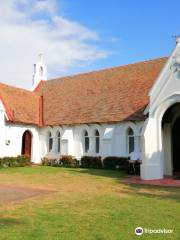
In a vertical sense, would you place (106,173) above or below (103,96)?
below

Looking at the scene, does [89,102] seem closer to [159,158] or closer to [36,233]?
[159,158]

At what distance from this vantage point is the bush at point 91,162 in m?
25.7

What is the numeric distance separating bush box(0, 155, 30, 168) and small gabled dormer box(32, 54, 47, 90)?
1389cm

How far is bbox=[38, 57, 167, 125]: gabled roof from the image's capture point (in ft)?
82.9

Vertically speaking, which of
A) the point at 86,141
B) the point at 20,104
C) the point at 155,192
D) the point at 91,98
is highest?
the point at 91,98

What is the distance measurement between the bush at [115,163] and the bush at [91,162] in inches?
28.5

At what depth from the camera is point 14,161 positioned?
26.6 meters

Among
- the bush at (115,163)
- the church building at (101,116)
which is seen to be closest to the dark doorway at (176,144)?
the church building at (101,116)

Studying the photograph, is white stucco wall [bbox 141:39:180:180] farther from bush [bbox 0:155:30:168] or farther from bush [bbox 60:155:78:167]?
bush [bbox 0:155:30:168]

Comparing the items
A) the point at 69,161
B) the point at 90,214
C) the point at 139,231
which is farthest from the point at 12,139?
the point at 139,231

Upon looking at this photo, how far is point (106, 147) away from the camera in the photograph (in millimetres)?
25516

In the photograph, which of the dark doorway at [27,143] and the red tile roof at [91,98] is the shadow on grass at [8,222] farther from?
the dark doorway at [27,143]

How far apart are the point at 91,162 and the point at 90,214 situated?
677 inches

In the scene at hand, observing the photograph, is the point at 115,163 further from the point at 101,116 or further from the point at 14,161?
the point at 14,161
